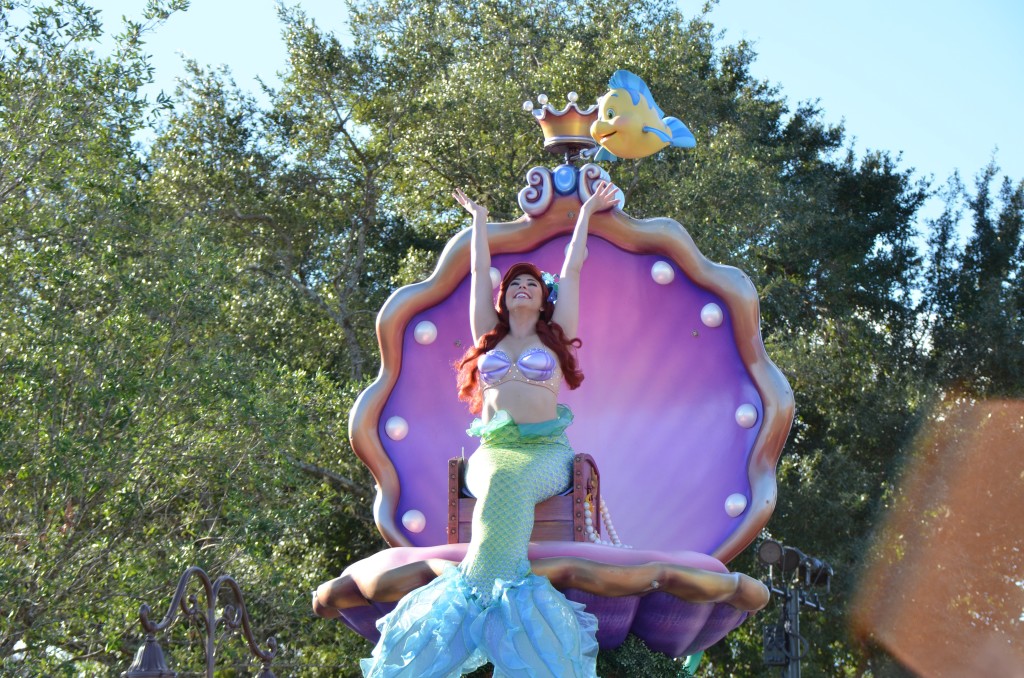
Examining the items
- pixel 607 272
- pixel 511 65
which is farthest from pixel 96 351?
pixel 511 65

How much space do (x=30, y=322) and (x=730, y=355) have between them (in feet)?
18.2

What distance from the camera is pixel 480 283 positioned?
7.13m

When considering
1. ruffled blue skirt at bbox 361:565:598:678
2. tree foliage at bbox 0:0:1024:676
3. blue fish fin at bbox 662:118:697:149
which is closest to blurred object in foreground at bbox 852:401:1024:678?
tree foliage at bbox 0:0:1024:676

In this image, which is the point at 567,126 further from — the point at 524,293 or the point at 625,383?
the point at 625,383

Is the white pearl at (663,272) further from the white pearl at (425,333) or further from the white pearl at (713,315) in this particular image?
the white pearl at (425,333)

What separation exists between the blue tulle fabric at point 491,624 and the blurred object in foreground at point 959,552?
13.1m

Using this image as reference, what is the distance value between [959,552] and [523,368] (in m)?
13.7

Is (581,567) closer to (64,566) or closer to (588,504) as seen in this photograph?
(588,504)

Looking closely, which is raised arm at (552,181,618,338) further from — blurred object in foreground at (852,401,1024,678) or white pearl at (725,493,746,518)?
blurred object in foreground at (852,401,1024,678)

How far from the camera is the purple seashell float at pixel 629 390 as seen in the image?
7.47m

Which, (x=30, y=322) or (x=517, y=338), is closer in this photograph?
(x=517, y=338)

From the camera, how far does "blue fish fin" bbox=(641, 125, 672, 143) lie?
26.4ft

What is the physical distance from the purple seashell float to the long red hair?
58cm

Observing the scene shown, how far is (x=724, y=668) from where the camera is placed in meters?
17.2
